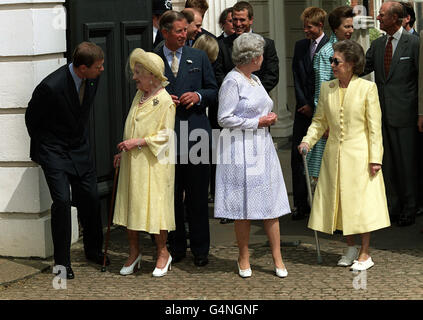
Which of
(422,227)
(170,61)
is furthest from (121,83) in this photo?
(422,227)

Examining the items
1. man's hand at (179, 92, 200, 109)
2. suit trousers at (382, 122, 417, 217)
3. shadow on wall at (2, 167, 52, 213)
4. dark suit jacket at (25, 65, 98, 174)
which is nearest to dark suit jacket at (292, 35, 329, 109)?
suit trousers at (382, 122, 417, 217)

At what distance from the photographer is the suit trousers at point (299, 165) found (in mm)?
10172

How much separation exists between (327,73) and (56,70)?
2547mm

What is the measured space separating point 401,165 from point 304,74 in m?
1.22

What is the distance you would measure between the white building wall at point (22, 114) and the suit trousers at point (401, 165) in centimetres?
315

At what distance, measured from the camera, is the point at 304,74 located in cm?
1014

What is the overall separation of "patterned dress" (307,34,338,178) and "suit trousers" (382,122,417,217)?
804 millimetres

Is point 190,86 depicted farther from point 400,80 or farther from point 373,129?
point 400,80

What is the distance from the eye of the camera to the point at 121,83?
10.0 metres

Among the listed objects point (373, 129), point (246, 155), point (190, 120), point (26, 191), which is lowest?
point (26, 191)

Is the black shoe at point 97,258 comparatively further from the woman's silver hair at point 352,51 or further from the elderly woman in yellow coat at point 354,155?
the woman's silver hair at point 352,51

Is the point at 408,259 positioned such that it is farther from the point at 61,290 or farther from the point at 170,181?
the point at 61,290

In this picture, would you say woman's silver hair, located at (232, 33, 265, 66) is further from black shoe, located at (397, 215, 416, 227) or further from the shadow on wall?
black shoe, located at (397, 215, 416, 227)

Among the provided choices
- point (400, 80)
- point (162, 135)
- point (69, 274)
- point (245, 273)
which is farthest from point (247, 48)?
point (400, 80)
